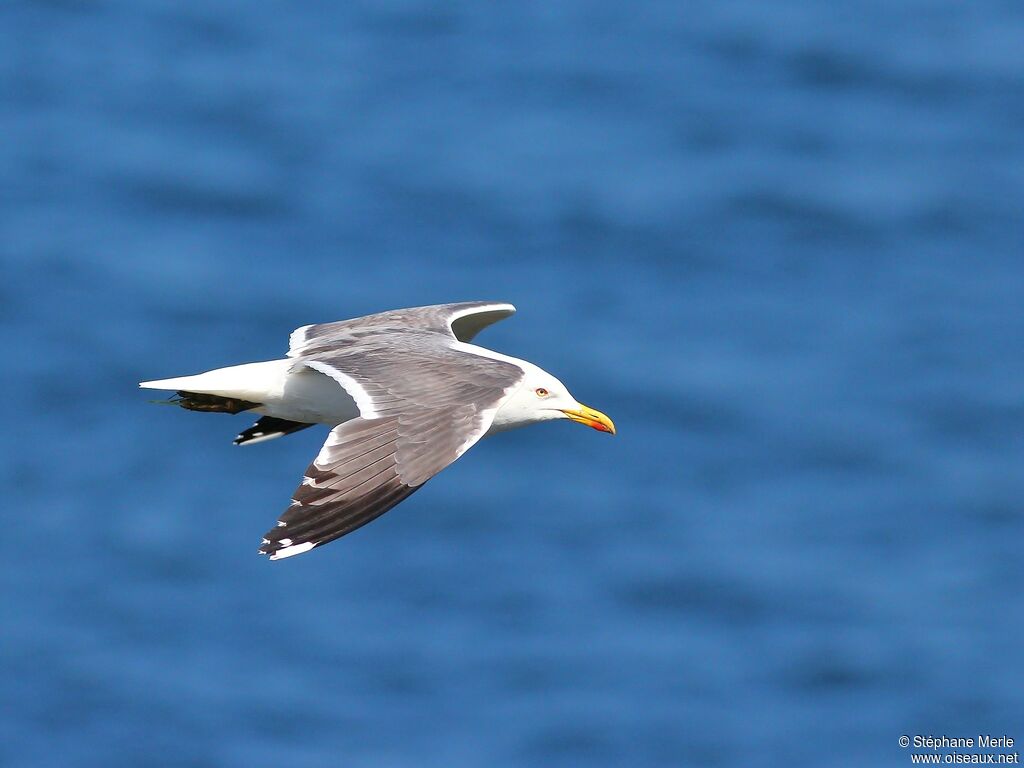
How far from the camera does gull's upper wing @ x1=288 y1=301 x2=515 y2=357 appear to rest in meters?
15.0

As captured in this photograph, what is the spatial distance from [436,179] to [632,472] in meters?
6.57

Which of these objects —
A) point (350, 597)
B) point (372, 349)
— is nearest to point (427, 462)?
point (372, 349)

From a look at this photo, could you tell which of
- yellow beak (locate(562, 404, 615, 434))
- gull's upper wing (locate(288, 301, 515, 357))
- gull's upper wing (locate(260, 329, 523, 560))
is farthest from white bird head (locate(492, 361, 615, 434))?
gull's upper wing (locate(288, 301, 515, 357))

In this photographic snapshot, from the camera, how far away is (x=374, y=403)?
12867 mm

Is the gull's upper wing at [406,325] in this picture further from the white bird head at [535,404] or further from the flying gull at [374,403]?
the white bird head at [535,404]

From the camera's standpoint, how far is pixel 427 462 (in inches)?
483

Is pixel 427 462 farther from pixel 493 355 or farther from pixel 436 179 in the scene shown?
pixel 436 179

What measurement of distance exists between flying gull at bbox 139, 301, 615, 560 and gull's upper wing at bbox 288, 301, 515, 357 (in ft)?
0.06

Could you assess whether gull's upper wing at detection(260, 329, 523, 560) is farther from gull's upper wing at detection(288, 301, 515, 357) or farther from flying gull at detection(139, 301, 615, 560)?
gull's upper wing at detection(288, 301, 515, 357)

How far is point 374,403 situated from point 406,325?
105 inches

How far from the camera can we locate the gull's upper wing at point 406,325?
14977mm

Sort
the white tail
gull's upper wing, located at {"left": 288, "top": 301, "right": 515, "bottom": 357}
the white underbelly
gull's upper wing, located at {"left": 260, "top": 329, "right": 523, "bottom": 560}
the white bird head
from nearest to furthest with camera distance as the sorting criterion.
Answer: gull's upper wing, located at {"left": 260, "top": 329, "right": 523, "bottom": 560}
the white bird head
the white tail
the white underbelly
gull's upper wing, located at {"left": 288, "top": 301, "right": 515, "bottom": 357}

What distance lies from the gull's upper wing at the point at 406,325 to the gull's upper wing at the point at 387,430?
75 cm

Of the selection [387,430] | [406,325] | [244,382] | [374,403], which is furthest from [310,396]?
[387,430]
